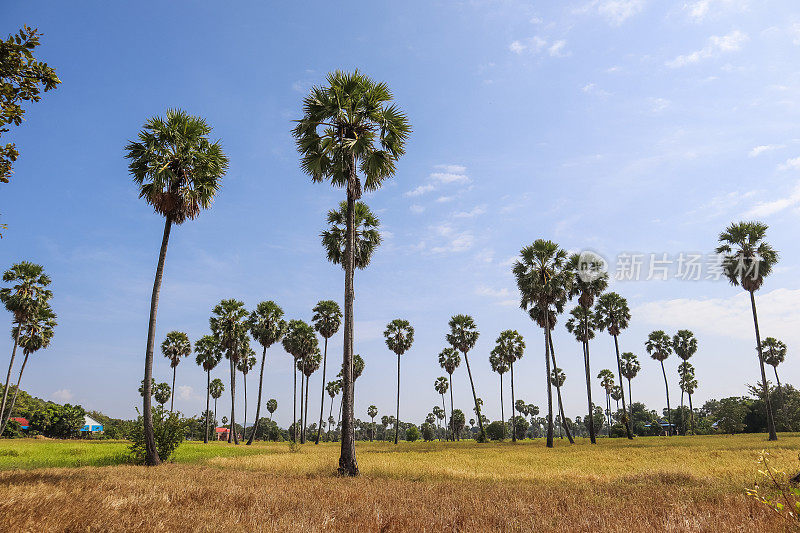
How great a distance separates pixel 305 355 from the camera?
215 ft

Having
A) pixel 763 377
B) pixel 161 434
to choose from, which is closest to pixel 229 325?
pixel 161 434

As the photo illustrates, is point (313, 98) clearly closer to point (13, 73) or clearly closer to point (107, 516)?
point (13, 73)

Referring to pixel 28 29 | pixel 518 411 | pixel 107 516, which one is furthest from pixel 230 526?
pixel 518 411

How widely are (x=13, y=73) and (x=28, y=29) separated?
701 millimetres

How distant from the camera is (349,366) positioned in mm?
16891

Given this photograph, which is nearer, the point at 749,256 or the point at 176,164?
the point at 176,164

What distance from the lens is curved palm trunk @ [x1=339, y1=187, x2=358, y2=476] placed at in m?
15.9

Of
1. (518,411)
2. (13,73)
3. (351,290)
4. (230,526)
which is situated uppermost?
(13,73)

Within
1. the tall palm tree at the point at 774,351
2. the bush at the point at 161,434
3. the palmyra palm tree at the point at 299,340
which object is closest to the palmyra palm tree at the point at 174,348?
the palmyra palm tree at the point at 299,340

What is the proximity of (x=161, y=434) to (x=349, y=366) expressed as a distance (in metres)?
10.2

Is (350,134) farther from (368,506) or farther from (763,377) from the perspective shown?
(763,377)

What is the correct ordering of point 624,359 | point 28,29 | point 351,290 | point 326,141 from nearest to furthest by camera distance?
point 28,29, point 351,290, point 326,141, point 624,359

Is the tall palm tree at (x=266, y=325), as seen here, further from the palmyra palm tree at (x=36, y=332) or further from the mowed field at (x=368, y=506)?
the mowed field at (x=368, y=506)

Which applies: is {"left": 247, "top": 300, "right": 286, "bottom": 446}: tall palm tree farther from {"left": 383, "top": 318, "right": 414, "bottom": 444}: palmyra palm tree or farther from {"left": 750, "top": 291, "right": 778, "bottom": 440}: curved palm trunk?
{"left": 750, "top": 291, "right": 778, "bottom": 440}: curved palm trunk
